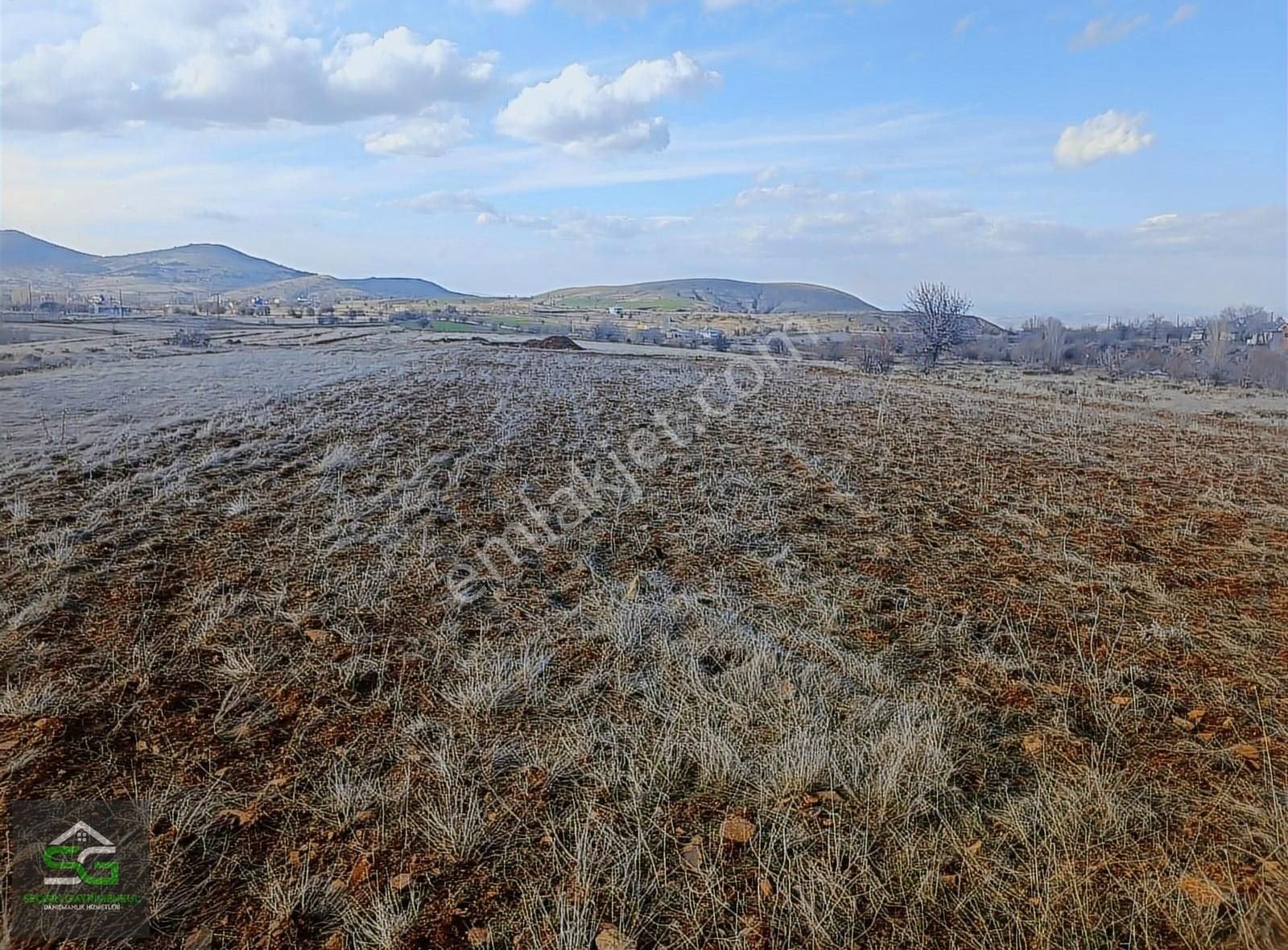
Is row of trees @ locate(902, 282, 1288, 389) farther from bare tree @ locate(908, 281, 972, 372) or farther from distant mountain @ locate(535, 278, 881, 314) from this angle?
distant mountain @ locate(535, 278, 881, 314)

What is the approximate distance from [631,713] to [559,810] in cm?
75

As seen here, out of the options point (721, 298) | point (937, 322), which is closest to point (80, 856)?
point (937, 322)

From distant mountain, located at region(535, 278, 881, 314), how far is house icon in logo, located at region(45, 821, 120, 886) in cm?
13199

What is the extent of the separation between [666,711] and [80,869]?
2291 mm

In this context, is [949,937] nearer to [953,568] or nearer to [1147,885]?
[1147,885]

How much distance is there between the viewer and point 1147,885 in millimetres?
2354

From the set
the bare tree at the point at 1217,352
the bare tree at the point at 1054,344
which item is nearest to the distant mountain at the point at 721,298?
the bare tree at the point at 1054,344

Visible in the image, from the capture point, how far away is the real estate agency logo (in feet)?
7.38

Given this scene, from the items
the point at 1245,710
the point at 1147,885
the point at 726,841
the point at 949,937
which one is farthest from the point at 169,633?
the point at 1245,710

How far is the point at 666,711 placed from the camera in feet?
11.2

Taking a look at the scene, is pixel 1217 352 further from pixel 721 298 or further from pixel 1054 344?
pixel 721 298

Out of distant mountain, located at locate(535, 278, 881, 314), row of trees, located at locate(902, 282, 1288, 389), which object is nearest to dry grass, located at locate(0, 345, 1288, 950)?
row of trees, located at locate(902, 282, 1288, 389)

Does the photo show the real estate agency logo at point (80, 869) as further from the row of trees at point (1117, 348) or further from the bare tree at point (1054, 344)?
the bare tree at point (1054, 344)

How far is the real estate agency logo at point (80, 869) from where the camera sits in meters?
2.25
